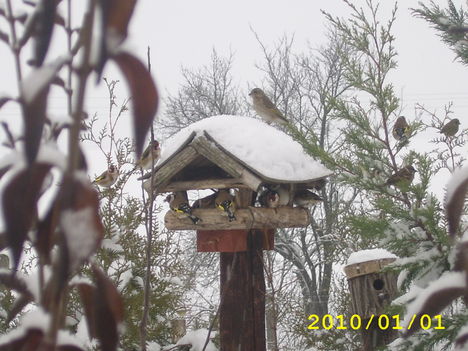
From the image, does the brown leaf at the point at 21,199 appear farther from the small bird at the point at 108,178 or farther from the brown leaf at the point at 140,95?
the small bird at the point at 108,178

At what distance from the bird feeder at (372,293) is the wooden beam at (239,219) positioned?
52cm

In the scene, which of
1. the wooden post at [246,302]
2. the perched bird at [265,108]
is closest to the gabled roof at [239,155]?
the wooden post at [246,302]

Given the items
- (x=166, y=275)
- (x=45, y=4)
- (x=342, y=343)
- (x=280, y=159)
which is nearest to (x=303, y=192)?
(x=280, y=159)

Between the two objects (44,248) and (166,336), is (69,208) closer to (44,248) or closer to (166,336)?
(44,248)

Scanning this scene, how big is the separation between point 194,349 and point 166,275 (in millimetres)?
723

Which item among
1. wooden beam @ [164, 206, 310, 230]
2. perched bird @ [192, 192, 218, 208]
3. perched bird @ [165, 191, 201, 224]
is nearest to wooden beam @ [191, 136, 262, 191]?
wooden beam @ [164, 206, 310, 230]

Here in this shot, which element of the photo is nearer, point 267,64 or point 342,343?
point 342,343

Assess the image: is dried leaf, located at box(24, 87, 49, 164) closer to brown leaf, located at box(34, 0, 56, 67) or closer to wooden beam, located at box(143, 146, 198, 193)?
brown leaf, located at box(34, 0, 56, 67)

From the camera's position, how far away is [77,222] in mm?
349

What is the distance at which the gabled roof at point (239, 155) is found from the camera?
343 centimetres

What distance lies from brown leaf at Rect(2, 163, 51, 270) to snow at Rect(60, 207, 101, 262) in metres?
0.04

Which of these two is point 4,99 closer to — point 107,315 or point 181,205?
point 107,315

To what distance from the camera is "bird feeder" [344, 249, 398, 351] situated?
3.73 meters

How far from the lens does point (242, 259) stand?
358 centimetres
